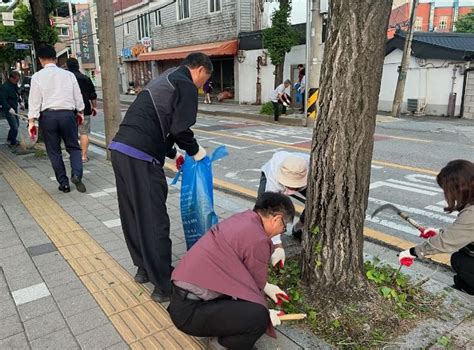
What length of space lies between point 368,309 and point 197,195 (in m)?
1.33

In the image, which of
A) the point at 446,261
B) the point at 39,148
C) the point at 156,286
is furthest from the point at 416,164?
the point at 39,148

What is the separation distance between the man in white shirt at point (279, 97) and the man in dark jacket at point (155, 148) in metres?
10.7

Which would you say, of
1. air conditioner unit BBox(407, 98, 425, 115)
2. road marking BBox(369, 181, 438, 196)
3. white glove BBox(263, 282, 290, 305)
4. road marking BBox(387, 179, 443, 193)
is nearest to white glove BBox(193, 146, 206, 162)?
white glove BBox(263, 282, 290, 305)

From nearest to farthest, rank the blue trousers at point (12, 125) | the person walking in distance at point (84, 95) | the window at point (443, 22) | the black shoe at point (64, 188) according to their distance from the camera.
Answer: the black shoe at point (64, 188) < the person walking in distance at point (84, 95) < the blue trousers at point (12, 125) < the window at point (443, 22)

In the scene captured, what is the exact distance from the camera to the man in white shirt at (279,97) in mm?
13242

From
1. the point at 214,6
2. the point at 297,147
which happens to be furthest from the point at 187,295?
the point at 214,6

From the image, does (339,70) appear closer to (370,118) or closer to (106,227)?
(370,118)

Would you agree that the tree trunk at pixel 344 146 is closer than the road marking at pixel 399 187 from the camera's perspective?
Yes

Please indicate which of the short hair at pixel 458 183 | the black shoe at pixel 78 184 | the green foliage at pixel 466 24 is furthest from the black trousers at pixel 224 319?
the green foliage at pixel 466 24

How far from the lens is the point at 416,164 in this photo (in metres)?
6.89

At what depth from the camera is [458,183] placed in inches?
99.4

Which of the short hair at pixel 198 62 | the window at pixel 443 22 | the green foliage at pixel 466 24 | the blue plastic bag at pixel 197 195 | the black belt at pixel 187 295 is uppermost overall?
the window at pixel 443 22

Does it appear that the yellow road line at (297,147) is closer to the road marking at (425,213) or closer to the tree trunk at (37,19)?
the road marking at (425,213)

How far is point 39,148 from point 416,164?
6971 mm
